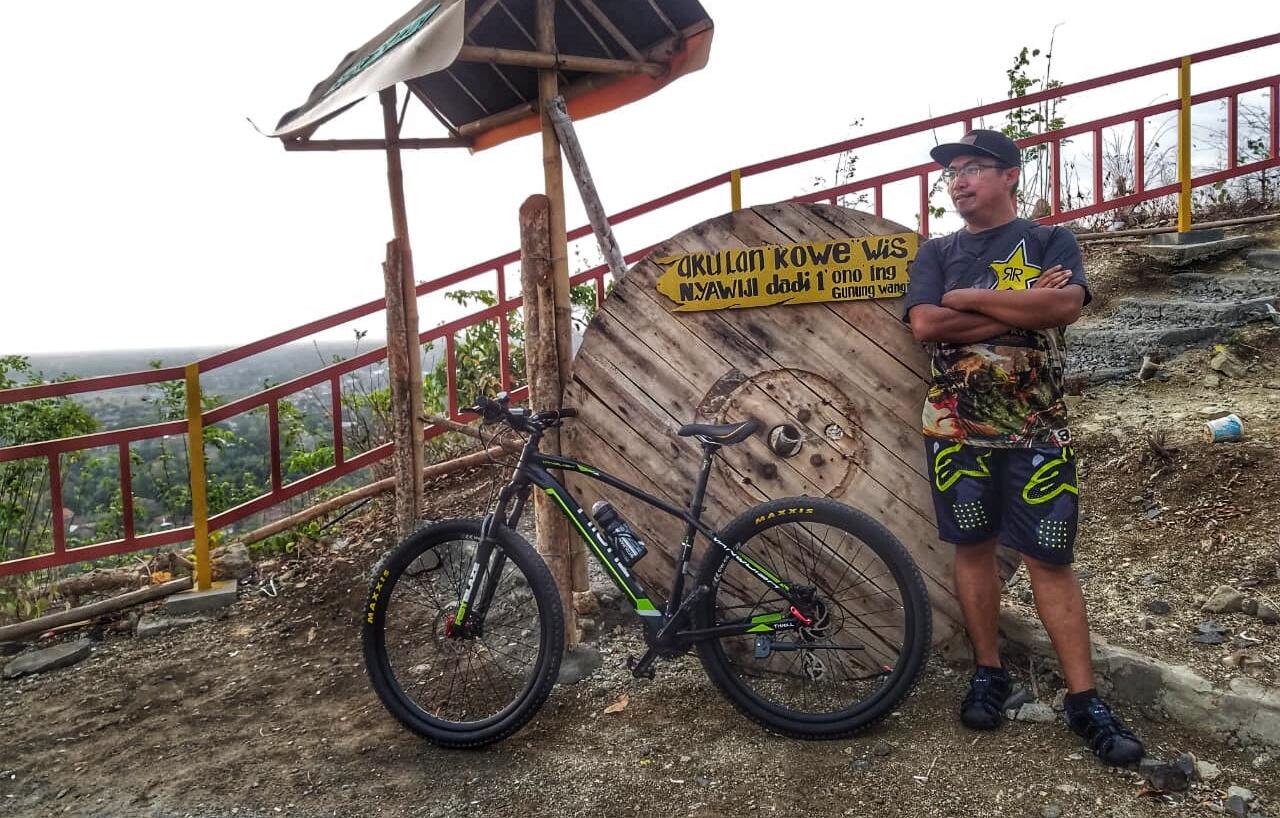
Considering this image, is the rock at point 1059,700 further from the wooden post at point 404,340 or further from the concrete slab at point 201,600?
the concrete slab at point 201,600

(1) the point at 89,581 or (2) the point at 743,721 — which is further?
(1) the point at 89,581

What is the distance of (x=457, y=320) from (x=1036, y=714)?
4513 millimetres

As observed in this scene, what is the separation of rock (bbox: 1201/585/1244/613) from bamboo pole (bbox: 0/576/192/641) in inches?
218

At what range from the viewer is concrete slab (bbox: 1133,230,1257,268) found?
711 centimetres

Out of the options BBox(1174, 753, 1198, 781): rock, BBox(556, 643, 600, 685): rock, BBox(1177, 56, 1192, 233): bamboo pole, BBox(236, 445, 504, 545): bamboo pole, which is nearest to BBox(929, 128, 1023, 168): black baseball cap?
BBox(1174, 753, 1198, 781): rock

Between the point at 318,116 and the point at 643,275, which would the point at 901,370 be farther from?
the point at 318,116

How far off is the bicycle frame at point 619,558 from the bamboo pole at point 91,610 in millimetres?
3158

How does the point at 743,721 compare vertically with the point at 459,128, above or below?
below

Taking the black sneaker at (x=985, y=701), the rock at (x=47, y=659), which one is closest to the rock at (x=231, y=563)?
the rock at (x=47, y=659)

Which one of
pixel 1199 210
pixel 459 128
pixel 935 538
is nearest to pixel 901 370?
pixel 935 538

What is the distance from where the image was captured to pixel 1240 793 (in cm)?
268

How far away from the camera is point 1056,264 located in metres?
2.92

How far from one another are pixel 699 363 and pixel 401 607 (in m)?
2.23

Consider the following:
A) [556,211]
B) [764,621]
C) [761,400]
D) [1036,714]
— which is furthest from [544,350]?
[1036,714]
